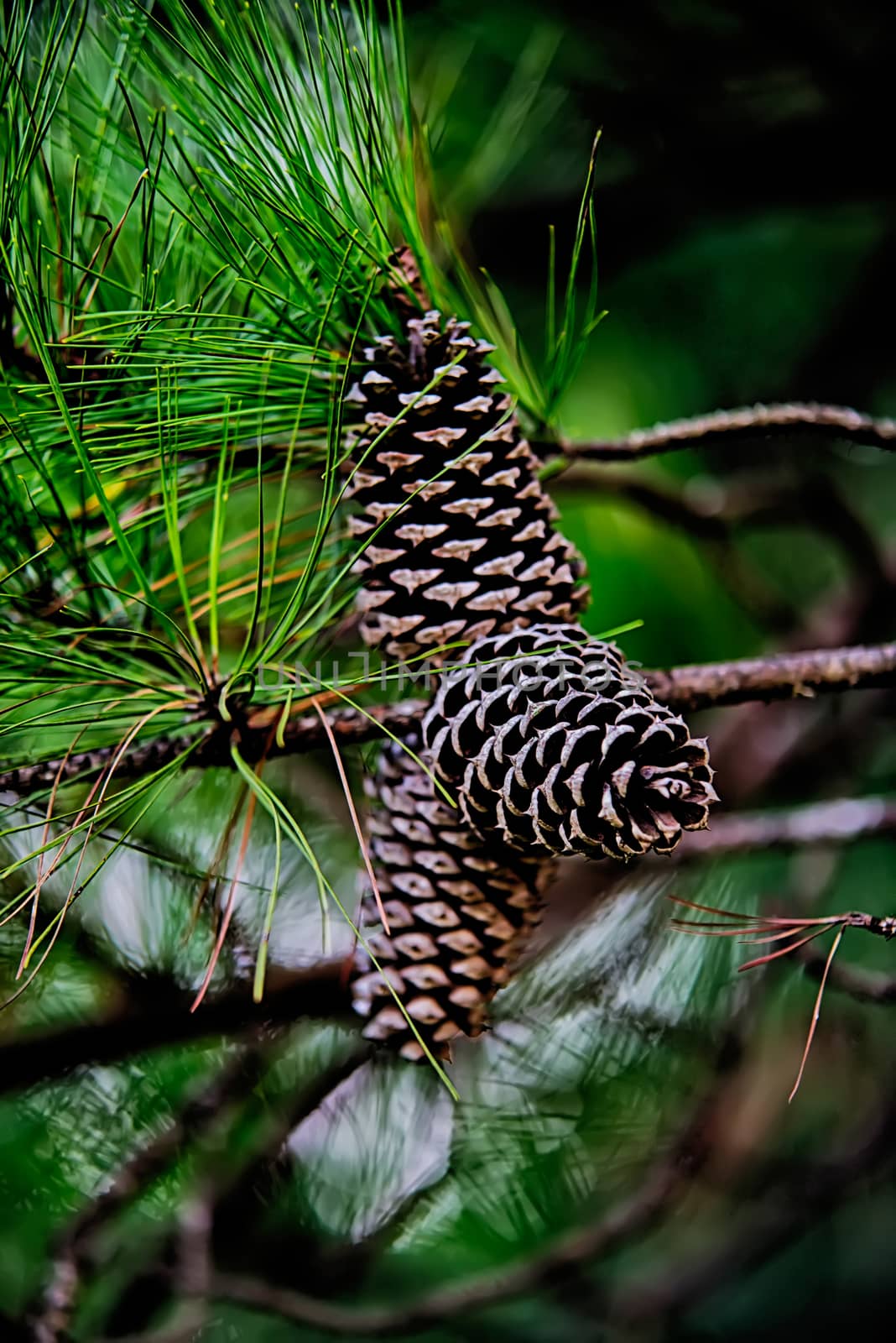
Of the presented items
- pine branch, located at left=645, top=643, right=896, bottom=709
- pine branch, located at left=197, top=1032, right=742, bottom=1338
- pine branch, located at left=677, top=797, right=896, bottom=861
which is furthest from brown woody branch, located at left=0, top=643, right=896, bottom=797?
pine branch, located at left=197, top=1032, right=742, bottom=1338

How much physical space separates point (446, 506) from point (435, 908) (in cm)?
15

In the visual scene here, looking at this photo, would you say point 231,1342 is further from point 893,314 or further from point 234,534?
point 893,314

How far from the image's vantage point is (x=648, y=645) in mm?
896

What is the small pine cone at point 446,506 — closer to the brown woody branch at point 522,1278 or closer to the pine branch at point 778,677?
the pine branch at point 778,677

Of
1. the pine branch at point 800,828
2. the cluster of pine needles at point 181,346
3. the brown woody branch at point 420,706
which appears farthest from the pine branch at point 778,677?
the pine branch at point 800,828

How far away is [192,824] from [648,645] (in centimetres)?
42

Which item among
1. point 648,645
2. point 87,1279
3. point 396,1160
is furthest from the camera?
point 648,645

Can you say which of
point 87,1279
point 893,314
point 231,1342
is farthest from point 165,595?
point 893,314

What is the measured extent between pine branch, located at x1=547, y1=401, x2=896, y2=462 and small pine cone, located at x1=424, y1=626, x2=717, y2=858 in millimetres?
125

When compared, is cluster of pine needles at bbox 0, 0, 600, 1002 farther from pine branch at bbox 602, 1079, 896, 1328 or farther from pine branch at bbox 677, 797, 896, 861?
pine branch at bbox 602, 1079, 896, 1328

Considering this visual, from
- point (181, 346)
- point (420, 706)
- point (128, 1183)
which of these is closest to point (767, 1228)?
point (128, 1183)

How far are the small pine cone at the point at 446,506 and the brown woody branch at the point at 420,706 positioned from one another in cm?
4

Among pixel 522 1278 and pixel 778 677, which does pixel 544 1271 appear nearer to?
pixel 522 1278

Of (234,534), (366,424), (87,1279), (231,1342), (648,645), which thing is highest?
(366,424)
